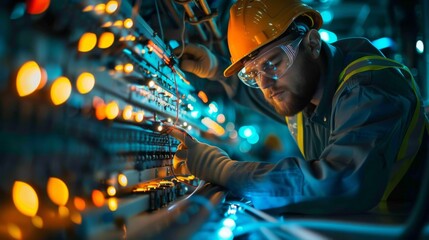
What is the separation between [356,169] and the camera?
942 millimetres

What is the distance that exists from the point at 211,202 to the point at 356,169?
42 centimetres

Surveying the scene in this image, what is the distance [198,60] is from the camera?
5.93ft

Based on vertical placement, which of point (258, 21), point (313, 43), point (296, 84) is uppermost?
point (258, 21)

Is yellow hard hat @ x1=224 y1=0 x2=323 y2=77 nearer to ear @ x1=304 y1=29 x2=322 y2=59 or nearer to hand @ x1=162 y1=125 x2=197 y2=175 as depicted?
ear @ x1=304 y1=29 x2=322 y2=59

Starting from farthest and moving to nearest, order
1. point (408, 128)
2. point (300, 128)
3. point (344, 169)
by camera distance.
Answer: point (300, 128)
point (408, 128)
point (344, 169)

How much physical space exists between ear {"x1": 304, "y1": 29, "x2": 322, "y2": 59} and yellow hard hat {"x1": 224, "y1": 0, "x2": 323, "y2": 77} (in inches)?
3.6

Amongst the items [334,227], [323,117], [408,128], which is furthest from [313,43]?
[334,227]

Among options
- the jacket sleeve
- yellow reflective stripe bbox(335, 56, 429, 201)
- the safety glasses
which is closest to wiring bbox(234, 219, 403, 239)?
the jacket sleeve

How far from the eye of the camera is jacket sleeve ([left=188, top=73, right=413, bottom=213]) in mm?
949

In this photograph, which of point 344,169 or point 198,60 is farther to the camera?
point 198,60

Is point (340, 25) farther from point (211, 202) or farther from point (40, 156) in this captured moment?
point (40, 156)

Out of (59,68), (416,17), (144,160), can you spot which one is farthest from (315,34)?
(416,17)

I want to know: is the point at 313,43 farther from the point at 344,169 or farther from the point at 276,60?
the point at 344,169

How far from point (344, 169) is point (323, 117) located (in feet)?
1.48
